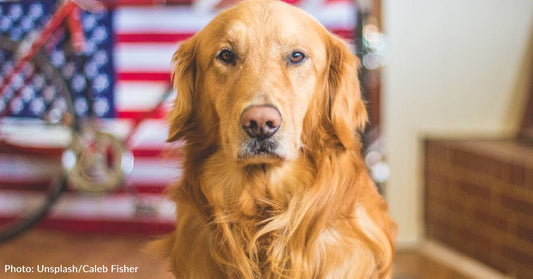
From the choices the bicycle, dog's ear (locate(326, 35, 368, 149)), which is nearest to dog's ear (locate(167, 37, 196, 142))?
dog's ear (locate(326, 35, 368, 149))

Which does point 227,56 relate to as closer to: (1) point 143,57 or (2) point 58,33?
(1) point 143,57

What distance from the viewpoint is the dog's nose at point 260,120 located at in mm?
841

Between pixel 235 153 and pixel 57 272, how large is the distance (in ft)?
2.67

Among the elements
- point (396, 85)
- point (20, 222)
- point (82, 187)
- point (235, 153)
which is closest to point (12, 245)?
point (20, 222)

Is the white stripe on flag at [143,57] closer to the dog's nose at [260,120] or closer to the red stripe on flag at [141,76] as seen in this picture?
the red stripe on flag at [141,76]

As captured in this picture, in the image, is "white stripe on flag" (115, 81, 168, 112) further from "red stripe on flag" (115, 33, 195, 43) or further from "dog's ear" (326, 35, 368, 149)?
"dog's ear" (326, 35, 368, 149)

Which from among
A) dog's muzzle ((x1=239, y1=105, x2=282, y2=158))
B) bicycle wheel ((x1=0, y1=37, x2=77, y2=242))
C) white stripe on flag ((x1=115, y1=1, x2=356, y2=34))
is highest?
white stripe on flag ((x1=115, y1=1, x2=356, y2=34))

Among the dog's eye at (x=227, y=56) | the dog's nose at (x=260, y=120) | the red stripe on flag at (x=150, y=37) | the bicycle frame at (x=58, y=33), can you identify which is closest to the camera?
the dog's nose at (x=260, y=120)

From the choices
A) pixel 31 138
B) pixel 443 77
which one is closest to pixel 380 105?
pixel 443 77

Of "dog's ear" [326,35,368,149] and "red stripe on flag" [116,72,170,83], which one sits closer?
"dog's ear" [326,35,368,149]

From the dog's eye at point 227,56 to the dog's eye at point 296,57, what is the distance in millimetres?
119

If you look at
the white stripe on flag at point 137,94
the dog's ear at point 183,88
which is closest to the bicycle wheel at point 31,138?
the white stripe on flag at point 137,94

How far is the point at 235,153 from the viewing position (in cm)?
91

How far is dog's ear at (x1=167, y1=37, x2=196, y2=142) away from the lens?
39.0 inches
